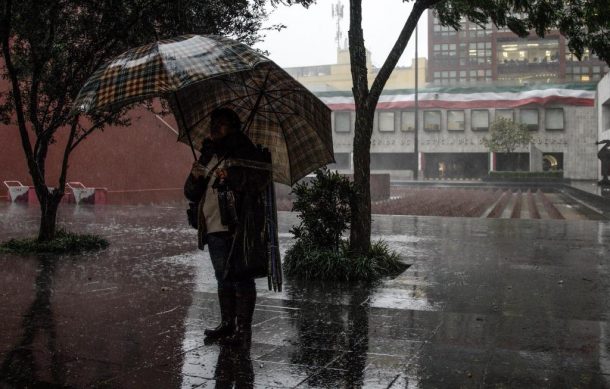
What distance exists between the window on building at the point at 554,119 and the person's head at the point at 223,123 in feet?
187

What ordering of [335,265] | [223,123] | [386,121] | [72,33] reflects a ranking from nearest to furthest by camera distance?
[223,123] → [335,265] → [72,33] → [386,121]

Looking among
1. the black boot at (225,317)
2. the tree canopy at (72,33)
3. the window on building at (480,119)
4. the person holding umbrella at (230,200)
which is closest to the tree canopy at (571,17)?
the tree canopy at (72,33)

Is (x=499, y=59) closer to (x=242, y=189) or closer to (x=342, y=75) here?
(x=342, y=75)

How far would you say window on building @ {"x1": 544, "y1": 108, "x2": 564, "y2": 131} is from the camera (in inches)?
2192

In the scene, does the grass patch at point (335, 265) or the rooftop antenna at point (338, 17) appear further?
the rooftop antenna at point (338, 17)

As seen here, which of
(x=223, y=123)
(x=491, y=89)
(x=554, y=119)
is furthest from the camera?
(x=491, y=89)

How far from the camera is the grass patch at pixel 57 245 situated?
9.48 meters

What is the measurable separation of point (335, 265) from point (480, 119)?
54.1m

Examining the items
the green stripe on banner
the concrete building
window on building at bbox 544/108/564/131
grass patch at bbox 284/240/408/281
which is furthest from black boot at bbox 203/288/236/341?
window on building at bbox 544/108/564/131

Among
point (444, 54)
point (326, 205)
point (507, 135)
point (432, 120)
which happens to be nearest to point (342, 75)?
point (444, 54)

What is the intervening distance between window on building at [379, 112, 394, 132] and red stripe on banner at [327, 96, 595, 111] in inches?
48.5

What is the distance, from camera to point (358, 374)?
12.8ft

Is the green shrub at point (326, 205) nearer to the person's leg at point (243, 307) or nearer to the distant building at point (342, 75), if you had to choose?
the person's leg at point (243, 307)

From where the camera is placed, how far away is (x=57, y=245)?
31.3ft
